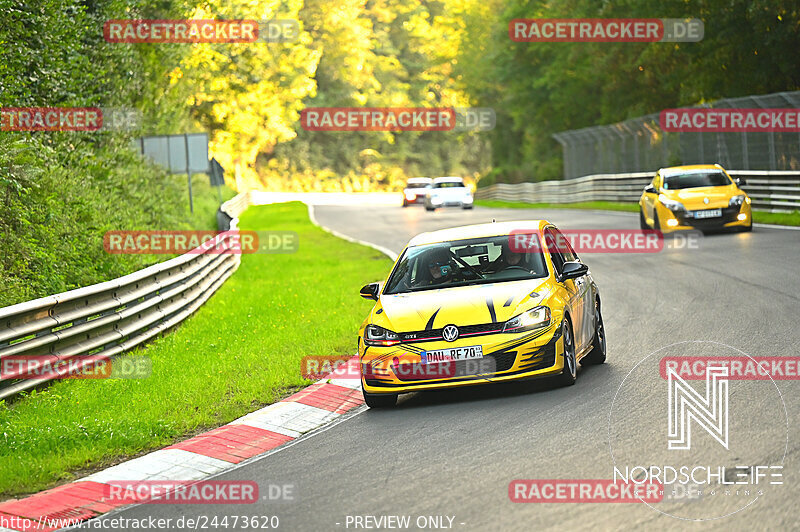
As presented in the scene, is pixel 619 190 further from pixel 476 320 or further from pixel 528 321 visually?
pixel 476 320

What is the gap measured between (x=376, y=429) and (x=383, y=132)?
95.8 m

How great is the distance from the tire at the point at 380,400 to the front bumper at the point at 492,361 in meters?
0.19

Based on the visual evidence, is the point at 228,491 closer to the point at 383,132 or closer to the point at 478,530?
the point at 478,530

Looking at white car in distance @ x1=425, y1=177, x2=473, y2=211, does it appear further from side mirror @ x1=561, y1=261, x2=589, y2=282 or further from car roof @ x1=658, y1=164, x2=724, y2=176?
side mirror @ x1=561, y1=261, x2=589, y2=282

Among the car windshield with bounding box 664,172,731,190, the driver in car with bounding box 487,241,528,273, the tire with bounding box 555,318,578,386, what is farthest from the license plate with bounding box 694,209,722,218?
the tire with bounding box 555,318,578,386

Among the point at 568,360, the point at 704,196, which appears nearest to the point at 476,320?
the point at 568,360

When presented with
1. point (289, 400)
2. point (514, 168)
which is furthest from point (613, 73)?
point (289, 400)

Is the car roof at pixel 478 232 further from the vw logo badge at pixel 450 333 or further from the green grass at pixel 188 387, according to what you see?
the green grass at pixel 188 387

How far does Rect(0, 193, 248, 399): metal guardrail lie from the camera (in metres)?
9.95

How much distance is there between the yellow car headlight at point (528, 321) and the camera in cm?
926

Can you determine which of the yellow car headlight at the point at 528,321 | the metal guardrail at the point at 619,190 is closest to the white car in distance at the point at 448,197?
the metal guardrail at the point at 619,190

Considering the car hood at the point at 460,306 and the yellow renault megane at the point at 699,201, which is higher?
the yellow renault megane at the point at 699,201

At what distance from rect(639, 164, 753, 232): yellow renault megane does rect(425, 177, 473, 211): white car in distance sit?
77.6 ft

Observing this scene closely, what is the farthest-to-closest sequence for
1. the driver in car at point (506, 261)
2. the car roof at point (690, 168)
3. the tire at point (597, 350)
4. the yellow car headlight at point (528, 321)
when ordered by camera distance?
the car roof at point (690, 168) < the tire at point (597, 350) < the driver in car at point (506, 261) < the yellow car headlight at point (528, 321)
